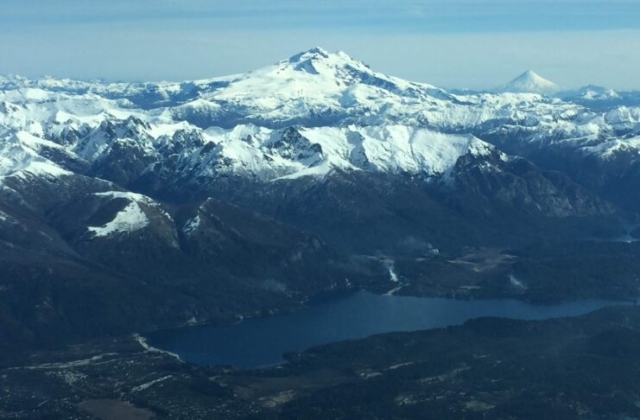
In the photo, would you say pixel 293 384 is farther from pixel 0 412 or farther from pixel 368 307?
pixel 368 307

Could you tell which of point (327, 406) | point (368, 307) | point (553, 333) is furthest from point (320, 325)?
point (327, 406)

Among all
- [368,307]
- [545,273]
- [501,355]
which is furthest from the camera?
[545,273]

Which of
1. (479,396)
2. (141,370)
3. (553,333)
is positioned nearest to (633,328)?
(553,333)

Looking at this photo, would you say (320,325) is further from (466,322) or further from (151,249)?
(151,249)

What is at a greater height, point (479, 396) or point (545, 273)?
point (479, 396)

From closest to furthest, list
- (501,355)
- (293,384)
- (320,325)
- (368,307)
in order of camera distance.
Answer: (293,384) < (501,355) < (320,325) < (368,307)

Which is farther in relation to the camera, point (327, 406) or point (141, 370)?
point (141, 370)

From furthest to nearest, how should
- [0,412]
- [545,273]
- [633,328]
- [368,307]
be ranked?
1. [545,273]
2. [368,307]
3. [633,328]
4. [0,412]
